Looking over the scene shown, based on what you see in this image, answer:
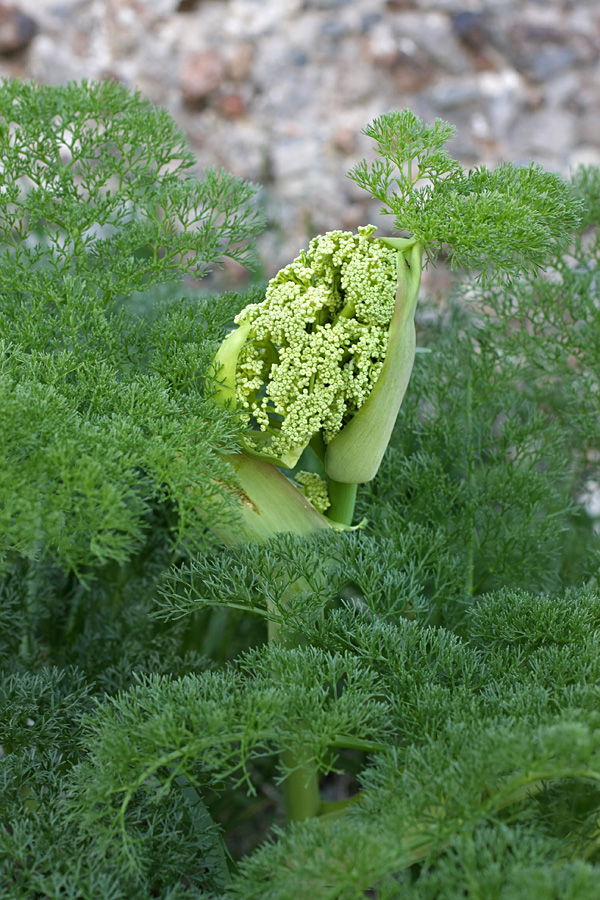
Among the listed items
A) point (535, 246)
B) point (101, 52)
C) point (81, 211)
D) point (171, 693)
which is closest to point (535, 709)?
point (171, 693)

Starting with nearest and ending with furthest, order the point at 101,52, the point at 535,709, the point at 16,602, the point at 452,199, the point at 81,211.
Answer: the point at 535,709, the point at 452,199, the point at 81,211, the point at 16,602, the point at 101,52

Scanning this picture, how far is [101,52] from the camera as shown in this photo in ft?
7.34

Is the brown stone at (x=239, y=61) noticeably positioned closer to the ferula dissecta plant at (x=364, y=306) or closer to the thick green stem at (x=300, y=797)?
the ferula dissecta plant at (x=364, y=306)

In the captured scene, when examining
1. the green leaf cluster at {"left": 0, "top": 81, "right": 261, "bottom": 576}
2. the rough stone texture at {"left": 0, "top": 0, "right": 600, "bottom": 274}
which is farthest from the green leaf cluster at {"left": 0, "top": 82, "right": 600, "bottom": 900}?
the rough stone texture at {"left": 0, "top": 0, "right": 600, "bottom": 274}

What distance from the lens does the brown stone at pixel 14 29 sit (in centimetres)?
213

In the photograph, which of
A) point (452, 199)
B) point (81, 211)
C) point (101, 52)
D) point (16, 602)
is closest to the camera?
point (452, 199)

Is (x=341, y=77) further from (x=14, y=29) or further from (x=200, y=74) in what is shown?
(x=14, y=29)

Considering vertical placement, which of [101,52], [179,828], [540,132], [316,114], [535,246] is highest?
[101,52]

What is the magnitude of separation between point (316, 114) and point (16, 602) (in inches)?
72.0

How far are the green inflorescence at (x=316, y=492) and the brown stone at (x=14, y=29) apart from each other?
1921 millimetres

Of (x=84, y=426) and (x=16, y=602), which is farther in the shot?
(x=16, y=602)

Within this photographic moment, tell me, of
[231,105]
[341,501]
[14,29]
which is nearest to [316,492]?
[341,501]

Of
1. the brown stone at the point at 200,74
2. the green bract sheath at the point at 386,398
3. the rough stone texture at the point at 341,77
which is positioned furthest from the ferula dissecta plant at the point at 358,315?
the brown stone at the point at 200,74

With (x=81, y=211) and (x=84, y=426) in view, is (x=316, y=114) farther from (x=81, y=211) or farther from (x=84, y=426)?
(x=84, y=426)
